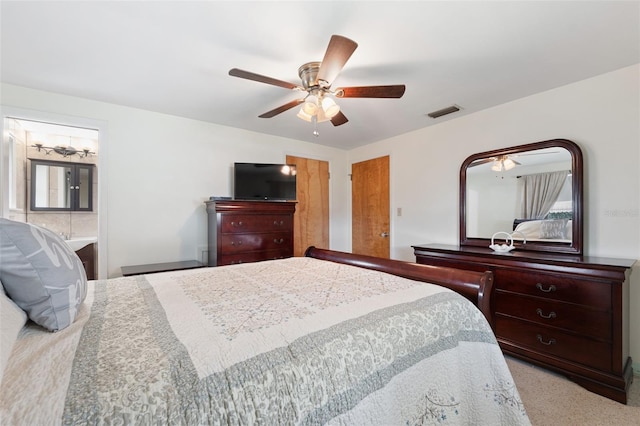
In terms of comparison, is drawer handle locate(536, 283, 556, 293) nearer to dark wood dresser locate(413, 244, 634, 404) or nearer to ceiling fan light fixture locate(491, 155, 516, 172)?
dark wood dresser locate(413, 244, 634, 404)

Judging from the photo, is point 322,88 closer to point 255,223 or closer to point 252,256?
point 255,223

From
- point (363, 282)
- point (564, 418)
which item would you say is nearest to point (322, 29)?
point (363, 282)

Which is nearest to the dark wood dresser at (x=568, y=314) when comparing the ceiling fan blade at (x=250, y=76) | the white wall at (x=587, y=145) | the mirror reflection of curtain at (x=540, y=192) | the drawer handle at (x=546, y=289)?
the drawer handle at (x=546, y=289)

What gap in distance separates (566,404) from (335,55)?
264cm

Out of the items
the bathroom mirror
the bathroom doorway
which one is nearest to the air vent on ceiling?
the bathroom doorway

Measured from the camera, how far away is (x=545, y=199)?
2.59m

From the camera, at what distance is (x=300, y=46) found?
1884mm

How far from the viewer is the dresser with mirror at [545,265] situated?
1.87m

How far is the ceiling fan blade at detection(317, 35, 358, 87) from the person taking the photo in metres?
1.45

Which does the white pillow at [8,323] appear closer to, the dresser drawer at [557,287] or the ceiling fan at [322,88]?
the ceiling fan at [322,88]

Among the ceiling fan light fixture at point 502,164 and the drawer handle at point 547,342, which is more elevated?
the ceiling fan light fixture at point 502,164

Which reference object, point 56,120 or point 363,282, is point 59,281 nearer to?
point 363,282

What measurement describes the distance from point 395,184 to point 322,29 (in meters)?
2.61

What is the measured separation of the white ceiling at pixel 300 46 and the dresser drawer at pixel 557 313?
1.84 meters
